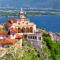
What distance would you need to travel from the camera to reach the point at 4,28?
34.9 metres

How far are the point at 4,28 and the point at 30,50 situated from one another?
8270 millimetres

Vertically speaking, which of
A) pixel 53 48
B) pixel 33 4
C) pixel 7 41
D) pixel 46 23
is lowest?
pixel 53 48

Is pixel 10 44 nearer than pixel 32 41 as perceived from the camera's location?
Yes

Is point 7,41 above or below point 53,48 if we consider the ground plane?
above

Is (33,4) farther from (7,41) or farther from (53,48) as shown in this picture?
(7,41)

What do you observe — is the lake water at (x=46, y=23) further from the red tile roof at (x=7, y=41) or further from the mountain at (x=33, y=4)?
the mountain at (x=33, y=4)

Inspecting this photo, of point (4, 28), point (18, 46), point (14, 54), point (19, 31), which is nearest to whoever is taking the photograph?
point (14, 54)

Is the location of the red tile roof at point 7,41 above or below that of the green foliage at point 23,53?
above

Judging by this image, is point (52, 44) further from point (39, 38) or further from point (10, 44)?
point (10, 44)

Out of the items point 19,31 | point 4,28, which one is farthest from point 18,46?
point 4,28

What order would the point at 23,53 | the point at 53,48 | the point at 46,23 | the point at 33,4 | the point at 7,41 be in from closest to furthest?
the point at 23,53 < the point at 7,41 < the point at 53,48 < the point at 46,23 < the point at 33,4

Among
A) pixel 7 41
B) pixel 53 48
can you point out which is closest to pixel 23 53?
pixel 7 41

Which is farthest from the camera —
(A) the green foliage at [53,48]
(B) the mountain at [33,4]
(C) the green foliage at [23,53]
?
(B) the mountain at [33,4]

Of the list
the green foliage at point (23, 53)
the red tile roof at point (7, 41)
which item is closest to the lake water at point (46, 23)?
the red tile roof at point (7, 41)
